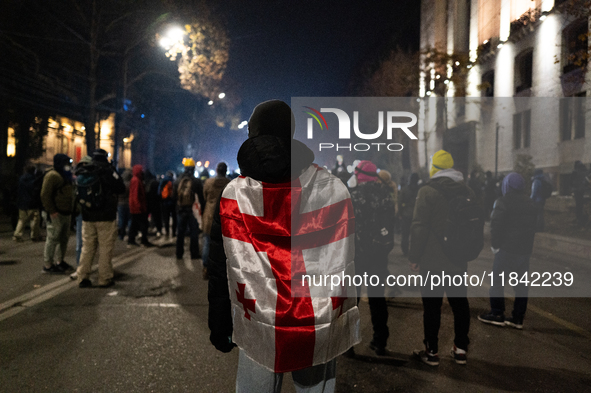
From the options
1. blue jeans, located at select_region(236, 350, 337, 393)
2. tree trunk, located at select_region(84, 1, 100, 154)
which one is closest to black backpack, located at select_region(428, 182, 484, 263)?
blue jeans, located at select_region(236, 350, 337, 393)

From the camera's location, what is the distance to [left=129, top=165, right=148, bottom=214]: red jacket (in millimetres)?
9672

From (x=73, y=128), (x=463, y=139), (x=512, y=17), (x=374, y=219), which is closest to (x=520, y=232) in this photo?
(x=374, y=219)

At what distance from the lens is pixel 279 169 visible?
5.40 feet

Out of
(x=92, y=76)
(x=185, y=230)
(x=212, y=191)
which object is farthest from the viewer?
(x=92, y=76)

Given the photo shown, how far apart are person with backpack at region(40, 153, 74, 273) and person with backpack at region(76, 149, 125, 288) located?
1.00 metres

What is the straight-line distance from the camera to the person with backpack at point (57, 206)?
21.3 feet

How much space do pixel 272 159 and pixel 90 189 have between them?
494 cm

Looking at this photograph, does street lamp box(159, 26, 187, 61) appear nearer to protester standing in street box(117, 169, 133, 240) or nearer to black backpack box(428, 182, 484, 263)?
protester standing in street box(117, 169, 133, 240)

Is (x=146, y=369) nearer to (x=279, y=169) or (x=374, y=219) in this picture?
(x=374, y=219)

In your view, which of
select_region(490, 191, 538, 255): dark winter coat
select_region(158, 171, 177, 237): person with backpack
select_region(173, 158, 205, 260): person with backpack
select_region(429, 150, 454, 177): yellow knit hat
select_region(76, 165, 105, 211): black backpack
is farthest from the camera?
select_region(158, 171, 177, 237): person with backpack

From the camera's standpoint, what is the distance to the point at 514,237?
4582 millimetres

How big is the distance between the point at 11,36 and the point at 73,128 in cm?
1016

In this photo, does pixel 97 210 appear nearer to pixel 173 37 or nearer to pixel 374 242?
pixel 374 242

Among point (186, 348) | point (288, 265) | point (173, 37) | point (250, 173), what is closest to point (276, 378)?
point (288, 265)
